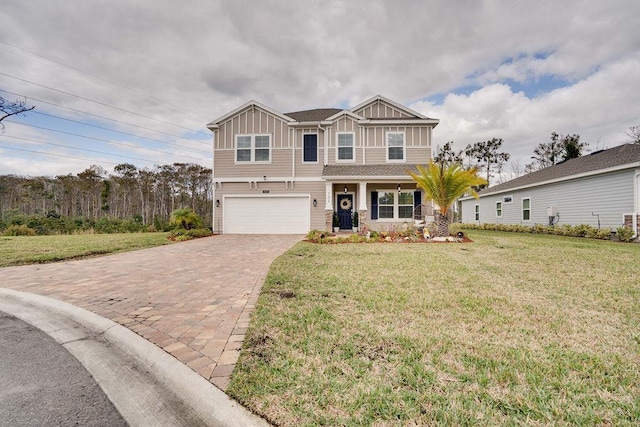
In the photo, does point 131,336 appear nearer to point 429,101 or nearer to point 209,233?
point 209,233

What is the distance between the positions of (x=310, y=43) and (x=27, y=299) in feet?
44.7

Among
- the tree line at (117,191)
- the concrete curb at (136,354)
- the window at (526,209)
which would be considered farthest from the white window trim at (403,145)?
the tree line at (117,191)

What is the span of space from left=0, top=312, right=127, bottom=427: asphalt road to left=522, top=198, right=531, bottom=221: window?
21.5 meters

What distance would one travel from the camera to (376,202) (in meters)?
14.9

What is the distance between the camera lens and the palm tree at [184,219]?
44.8ft

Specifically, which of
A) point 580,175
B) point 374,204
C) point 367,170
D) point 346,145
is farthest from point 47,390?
point 580,175

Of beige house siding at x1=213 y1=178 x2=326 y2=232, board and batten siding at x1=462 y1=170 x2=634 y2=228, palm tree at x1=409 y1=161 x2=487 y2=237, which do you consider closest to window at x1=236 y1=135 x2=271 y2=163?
beige house siding at x1=213 y1=178 x2=326 y2=232

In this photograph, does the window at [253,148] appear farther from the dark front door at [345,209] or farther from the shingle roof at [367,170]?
the dark front door at [345,209]

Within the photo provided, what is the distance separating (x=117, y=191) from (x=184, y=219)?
24.8 meters

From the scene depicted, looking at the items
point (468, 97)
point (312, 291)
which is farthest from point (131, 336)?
point (468, 97)

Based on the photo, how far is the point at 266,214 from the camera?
49.4 ft

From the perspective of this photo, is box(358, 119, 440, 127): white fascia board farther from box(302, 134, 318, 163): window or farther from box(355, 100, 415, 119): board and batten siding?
box(302, 134, 318, 163): window

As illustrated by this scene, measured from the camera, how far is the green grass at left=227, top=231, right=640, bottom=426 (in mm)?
1645

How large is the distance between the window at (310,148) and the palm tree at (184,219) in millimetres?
6547
